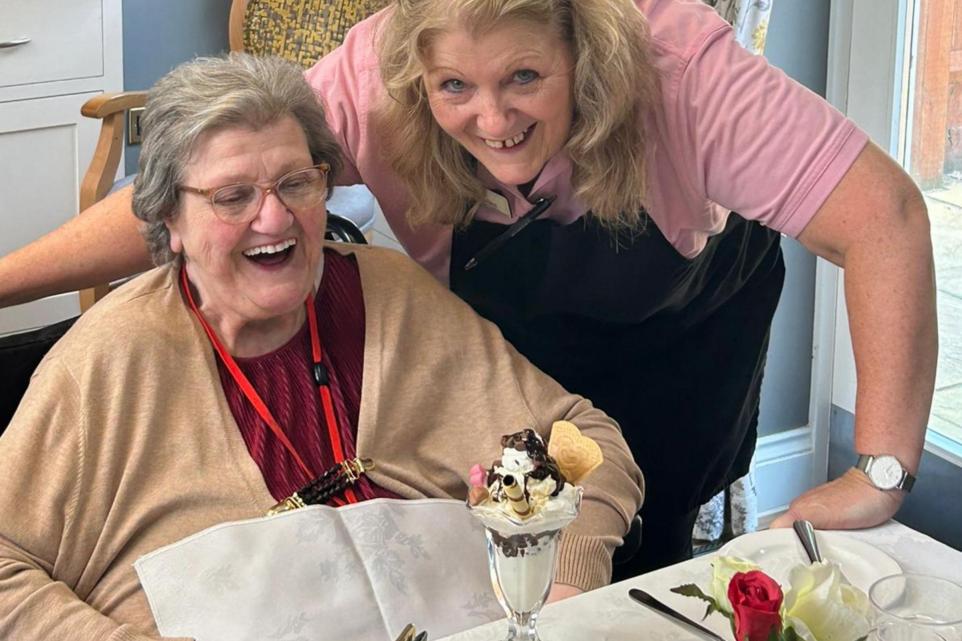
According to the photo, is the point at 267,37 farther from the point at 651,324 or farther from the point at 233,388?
the point at 233,388

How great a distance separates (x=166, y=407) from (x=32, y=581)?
0.86 feet

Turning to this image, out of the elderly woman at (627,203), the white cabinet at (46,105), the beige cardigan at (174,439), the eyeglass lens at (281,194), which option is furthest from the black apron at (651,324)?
the white cabinet at (46,105)

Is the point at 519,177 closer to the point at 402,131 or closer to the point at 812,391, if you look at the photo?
the point at 402,131

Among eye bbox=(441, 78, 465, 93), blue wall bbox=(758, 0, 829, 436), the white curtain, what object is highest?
eye bbox=(441, 78, 465, 93)

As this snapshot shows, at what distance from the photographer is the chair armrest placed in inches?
121

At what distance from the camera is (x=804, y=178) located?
5.43 ft

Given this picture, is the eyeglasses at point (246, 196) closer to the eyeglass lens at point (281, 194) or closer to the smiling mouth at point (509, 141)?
the eyeglass lens at point (281, 194)

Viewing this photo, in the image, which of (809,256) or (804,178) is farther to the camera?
(809,256)

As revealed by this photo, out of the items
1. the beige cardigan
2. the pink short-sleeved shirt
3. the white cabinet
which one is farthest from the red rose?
the white cabinet

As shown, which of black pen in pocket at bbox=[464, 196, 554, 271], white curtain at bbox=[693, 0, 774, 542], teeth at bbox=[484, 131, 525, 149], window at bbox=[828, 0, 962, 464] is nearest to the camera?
teeth at bbox=[484, 131, 525, 149]


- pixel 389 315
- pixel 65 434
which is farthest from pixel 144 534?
pixel 389 315

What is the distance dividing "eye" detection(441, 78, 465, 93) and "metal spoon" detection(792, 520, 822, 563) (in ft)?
2.21

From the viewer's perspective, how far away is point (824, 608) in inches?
40.8

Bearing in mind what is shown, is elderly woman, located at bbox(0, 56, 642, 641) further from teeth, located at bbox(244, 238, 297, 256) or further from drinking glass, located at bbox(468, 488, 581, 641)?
drinking glass, located at bbox(468, 488, 581, 641)
